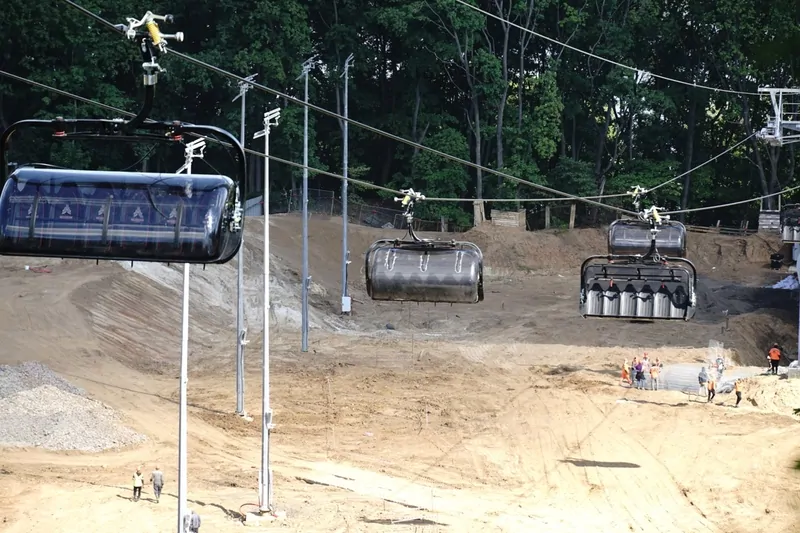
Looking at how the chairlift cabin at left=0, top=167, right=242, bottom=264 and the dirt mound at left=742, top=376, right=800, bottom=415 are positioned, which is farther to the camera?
the dirt mound at left=742, top=376, right=800, bottom=415

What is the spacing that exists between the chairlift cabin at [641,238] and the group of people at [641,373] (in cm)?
1549

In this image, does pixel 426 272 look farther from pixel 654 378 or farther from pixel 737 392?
pixel 654 378

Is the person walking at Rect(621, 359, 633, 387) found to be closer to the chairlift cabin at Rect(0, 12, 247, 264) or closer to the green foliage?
the green foliage

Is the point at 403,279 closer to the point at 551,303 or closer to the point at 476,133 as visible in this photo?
the point at 551,303

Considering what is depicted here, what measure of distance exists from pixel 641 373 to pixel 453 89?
118ft

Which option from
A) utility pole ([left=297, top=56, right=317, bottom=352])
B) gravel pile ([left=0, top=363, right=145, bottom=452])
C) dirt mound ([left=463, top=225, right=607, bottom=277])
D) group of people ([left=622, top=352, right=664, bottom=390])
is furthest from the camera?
dirt mound ([left=463, top=225, right=607, bottom=277])

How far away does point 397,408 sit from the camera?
35719mm

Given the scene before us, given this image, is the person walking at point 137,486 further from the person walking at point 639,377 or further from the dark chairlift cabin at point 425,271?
the person walking at point 639,377

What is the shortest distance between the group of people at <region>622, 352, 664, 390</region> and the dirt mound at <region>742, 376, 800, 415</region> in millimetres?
3160

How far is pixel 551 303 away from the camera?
181 feet

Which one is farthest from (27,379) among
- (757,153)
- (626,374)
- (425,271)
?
(757,153)

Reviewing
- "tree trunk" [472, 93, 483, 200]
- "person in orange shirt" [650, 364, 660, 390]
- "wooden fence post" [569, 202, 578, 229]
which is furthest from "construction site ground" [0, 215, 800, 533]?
"tree trunk" [472, 93, 483, 200]

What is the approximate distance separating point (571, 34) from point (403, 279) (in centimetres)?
5160

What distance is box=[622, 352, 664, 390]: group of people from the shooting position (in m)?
38.7
